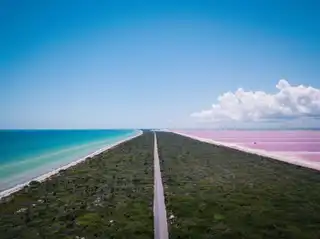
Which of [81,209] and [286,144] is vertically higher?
[81,209]

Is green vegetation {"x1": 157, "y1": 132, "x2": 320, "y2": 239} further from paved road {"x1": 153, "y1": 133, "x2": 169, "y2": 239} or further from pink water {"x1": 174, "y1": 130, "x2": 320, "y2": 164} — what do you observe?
pink water {"x1": 174, "y1": 130, "x2": 320, "y2": 164}

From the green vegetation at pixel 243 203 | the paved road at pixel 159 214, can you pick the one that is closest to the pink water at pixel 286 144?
the green vegetation at pixel 243 203

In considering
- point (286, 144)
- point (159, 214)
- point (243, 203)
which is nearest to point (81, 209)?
point (159, 214)

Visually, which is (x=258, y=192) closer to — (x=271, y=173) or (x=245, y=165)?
(x=271, y=173)

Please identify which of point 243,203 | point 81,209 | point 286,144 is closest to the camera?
point 81,209

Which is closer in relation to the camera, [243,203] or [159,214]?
[159,214]

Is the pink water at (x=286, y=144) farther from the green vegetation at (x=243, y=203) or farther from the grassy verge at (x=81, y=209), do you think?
the grassy verge at (x=81, y=209)

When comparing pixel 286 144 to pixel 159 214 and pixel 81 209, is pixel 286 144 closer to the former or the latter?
pixel 159 214

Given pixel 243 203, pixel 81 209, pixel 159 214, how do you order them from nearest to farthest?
pixel 159 214 → pixel 81 209 → pixel 243 203
